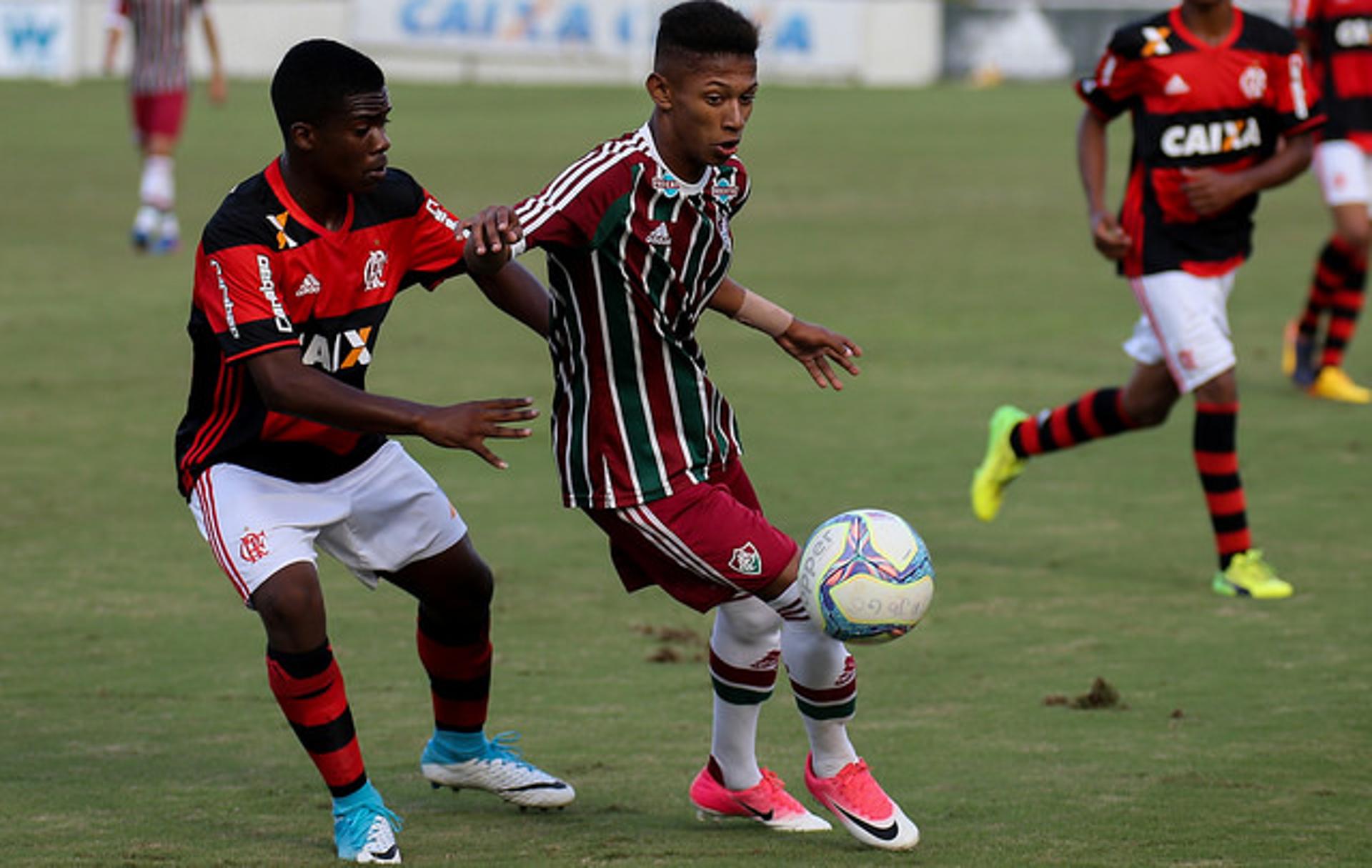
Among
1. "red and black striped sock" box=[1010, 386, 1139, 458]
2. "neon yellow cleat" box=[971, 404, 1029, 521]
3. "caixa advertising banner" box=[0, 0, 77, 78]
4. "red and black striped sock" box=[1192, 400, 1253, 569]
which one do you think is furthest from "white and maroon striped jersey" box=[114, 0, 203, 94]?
"caixa advertising banner" box=[0, 0, 77, 78]

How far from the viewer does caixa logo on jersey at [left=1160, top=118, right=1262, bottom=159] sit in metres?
8.38

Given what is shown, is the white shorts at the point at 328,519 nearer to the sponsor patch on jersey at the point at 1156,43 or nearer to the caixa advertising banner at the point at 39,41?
the sponsor patch on jersey at the point at 1156,43

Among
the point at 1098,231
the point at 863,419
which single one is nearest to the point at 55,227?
the point at 863,419

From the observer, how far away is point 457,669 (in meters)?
5.68

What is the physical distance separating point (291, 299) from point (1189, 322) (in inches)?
165

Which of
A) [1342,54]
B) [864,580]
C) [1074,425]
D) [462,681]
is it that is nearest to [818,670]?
[864,580]

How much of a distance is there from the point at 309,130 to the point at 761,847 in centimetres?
201

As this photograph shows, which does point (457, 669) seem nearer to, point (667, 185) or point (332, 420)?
point (332, 420)

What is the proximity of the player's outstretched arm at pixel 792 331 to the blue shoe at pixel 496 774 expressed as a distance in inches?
48.9

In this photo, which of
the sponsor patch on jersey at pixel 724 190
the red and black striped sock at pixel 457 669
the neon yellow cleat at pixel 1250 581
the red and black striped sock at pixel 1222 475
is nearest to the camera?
the sponsor patch on jersey at pixel 724 190

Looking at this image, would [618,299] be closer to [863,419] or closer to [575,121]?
[863,419]

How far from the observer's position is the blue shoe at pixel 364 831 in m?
4.97

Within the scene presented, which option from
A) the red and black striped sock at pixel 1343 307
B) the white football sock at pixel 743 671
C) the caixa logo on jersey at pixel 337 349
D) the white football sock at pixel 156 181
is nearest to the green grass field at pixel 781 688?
the white football sock at pixel 743 671

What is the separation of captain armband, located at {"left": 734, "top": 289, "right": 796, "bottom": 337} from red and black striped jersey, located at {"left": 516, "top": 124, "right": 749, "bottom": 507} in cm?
16
